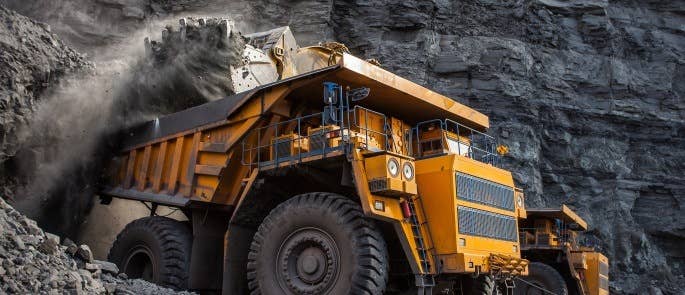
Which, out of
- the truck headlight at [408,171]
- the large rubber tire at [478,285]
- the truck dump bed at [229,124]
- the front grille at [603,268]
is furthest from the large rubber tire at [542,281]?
the truck headlight at [408,171]

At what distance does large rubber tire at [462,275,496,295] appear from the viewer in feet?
27.8

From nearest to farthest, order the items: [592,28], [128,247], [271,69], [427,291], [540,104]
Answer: [427,291]
[128,247]
[271,69]
[540,104]
[592,28]

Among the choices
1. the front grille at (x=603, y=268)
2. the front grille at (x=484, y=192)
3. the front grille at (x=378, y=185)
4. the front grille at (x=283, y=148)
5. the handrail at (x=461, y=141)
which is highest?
the handrail at (x=461, y=141)

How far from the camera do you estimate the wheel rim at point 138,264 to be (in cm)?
966

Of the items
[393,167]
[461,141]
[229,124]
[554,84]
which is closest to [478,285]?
[461,141]

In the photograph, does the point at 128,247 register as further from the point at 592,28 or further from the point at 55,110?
the point at 592,28

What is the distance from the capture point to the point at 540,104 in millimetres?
23953

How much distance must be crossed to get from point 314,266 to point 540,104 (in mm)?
18483

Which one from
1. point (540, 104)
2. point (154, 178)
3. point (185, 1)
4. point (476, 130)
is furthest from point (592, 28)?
point (154, 178)

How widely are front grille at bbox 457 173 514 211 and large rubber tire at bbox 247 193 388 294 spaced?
1096mm

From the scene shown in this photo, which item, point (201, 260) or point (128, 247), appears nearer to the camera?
point (201, 260)

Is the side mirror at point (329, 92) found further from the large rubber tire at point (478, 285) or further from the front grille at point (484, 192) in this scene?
the large rubber tire at point (478, 285)

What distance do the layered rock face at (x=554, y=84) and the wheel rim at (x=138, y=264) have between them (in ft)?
45.3

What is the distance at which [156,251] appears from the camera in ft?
30.8
